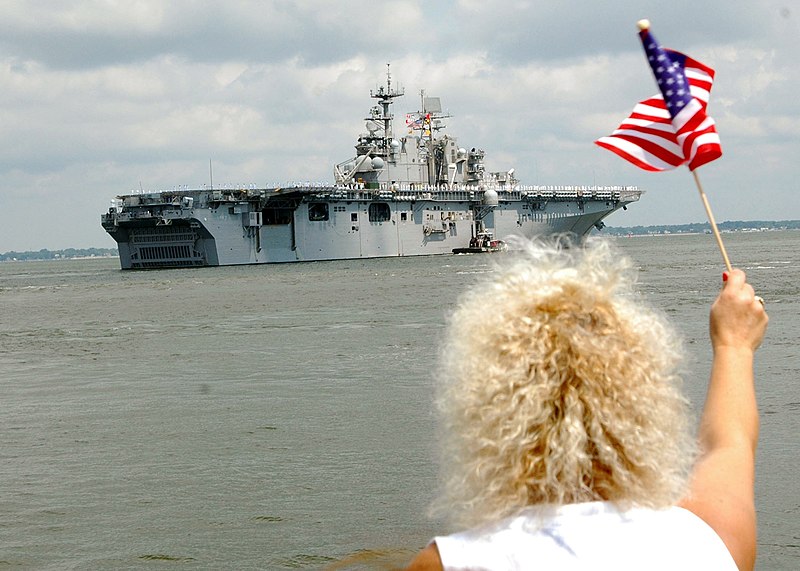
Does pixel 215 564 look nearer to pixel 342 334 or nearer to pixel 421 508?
pixel 421 508

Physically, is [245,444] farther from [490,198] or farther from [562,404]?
[490,198]

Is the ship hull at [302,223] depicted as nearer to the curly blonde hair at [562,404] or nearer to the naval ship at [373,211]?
the naval ship at [373,211]

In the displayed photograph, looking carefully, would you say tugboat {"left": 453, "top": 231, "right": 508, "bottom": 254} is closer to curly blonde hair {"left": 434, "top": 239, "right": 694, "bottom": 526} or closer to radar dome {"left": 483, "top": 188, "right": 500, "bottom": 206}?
radar dome {"left": 483, "top": 188, "right": 500, "bottom": 206}

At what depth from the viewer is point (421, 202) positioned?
7562 cm

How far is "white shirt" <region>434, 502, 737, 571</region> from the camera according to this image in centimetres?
189

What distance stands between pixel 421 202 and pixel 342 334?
54157mm

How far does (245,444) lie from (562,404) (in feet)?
28.8

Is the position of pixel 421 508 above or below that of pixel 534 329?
below

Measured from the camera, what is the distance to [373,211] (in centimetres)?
7344

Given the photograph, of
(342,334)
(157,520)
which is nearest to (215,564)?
(157,520)

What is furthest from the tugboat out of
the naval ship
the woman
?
the woman

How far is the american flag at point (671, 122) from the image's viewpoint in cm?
298

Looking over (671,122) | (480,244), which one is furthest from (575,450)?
(480,244)

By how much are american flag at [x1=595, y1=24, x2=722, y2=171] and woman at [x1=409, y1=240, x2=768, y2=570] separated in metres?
1.03
